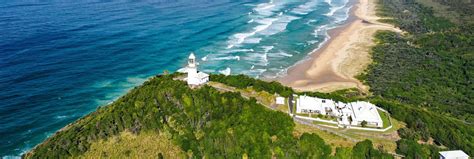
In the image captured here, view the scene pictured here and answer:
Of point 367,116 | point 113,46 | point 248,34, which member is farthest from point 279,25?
point 367,116

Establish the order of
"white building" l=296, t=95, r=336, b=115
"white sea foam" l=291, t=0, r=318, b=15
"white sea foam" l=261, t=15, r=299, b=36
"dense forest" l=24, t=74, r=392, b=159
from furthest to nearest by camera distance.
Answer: "white sea foam" l=291, t=0, r=318, b=15 → "white sea foam" l=261, t=15, r=299, b=36 → "white building" l=296, t=95, r=336, b=115 → "dense forest" l=24, t=74, r=392, b=159

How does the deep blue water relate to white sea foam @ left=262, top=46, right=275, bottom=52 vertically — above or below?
above

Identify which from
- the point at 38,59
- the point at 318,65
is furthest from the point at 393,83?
the point at 38,59

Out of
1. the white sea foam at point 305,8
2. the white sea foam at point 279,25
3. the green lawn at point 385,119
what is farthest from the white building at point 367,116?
the white sea foam at point 305,8

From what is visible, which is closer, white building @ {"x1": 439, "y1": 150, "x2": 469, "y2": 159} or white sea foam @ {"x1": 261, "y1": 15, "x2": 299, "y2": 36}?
white building @ {"x1": 439, "y1": 150, "x2": 469, "y2": 159}

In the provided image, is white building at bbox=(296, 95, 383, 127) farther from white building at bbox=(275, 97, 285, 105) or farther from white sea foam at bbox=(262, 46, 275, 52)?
white sea foam at bbox=(262, 46, 275, 52)

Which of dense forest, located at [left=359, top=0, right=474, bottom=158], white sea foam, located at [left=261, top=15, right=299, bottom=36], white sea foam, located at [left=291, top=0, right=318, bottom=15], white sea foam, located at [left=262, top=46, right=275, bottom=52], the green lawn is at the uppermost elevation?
white sea foam, located at [left=291, top=0, right=318, bottom=15]

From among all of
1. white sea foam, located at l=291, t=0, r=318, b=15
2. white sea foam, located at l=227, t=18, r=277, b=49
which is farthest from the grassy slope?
white sea foam, located at l=291, t=0, r=318, b=15

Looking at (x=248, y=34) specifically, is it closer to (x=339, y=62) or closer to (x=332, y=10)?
(x=339, y=62)

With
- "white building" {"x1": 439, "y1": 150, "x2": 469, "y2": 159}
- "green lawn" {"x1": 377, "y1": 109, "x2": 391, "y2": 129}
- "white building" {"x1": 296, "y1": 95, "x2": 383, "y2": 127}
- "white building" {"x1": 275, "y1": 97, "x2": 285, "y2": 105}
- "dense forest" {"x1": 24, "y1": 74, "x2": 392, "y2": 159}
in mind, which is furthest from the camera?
"white building" {"x1": 275, "y1": 97, "x2": 285, "y2": 105}

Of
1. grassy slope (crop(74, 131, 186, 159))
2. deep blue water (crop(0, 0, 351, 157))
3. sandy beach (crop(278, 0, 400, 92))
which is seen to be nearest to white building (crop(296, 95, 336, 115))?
grassy slope (crop(74, 131, 186, 159))

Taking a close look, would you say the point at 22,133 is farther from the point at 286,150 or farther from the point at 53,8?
the point at 53,8
